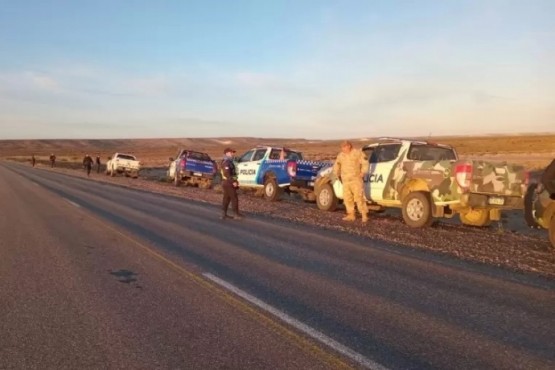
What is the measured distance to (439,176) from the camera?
12.7 m

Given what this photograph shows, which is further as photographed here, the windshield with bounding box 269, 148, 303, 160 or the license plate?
the windshield with bounding box 269, 148, 303, 160

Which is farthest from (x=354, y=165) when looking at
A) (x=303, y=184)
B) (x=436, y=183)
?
(x=303, y=184)

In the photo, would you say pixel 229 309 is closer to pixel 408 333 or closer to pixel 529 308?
pixel 408 333

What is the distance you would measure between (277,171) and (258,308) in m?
14.3

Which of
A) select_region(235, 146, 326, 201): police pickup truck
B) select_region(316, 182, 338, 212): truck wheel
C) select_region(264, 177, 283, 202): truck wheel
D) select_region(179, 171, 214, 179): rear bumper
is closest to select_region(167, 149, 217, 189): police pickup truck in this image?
select_region(179, 171, 214, 179): rear bumper

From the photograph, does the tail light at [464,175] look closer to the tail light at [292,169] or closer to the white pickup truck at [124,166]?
the tail light at [292,169]

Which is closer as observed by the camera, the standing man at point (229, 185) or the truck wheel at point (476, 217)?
the truck wheel at point (476, 217)

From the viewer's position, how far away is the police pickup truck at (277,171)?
19016 mm

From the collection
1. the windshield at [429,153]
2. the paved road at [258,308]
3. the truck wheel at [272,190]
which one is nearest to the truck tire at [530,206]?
the paved road at [258,308]

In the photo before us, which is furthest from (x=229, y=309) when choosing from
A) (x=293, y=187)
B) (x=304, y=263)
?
(x=293, y=187)

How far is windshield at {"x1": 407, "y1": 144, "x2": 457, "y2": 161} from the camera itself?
14086 mm

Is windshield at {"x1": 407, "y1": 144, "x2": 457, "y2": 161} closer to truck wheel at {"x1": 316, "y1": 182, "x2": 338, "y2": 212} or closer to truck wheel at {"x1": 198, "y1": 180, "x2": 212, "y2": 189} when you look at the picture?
→ truck wheel at {"x1": 316, "y1": 182, "x2": 338, "y2": 212}

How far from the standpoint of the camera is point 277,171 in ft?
65.7

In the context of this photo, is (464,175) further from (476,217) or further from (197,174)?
(197,174)
